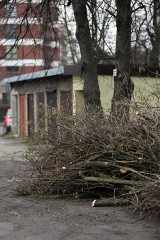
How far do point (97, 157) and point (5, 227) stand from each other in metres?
1.97

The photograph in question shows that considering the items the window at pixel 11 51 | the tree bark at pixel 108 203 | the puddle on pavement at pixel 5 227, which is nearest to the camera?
the puddle on pavement at pixel 5 227

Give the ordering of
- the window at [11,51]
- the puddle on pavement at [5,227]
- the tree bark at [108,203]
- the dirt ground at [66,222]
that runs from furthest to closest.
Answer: the window at [11,51] → the tree bark at [108,203] → the puddle on pavement at [5,227] → the dirt ground at [66,222]

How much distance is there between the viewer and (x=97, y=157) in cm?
763

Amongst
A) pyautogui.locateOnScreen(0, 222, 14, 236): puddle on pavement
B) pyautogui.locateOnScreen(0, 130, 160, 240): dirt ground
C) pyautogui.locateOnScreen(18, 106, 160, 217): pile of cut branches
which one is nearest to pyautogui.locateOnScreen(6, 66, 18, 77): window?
pyautogui.locateOnScreen(18, 106, 160, 217): pile of cut branches

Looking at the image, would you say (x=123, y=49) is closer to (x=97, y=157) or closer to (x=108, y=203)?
(x=97, y=157)

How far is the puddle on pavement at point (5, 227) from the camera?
20.5ft

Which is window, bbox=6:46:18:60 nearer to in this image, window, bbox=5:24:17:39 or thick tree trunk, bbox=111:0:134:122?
window, bbox=5:24:17:39

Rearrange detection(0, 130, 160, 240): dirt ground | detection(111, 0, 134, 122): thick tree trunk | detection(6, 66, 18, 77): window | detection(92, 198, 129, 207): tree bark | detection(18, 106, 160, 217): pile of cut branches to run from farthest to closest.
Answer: detection(6, 66, 18, 77): window < detection(111, 0, 134, 122): thick tree trunk < detection(92, 198, 129, 207): tree bark < detection(18, 106, 160, 217): pile of cut branches < detection(0, 130, 160, 240): dirt ground

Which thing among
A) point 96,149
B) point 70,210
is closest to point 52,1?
point 96,149

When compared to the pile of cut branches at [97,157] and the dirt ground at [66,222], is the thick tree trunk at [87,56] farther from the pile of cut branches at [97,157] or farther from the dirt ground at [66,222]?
the dirt ground at [66,222]

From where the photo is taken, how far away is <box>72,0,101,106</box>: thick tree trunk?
41.0ft

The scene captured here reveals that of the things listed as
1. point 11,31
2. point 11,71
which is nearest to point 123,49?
point 11,31

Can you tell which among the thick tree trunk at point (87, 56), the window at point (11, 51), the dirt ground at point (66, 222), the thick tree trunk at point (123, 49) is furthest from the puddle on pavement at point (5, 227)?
the window at point (11, 51)

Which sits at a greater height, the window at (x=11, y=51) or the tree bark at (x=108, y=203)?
the window at (x=11, y=51)
